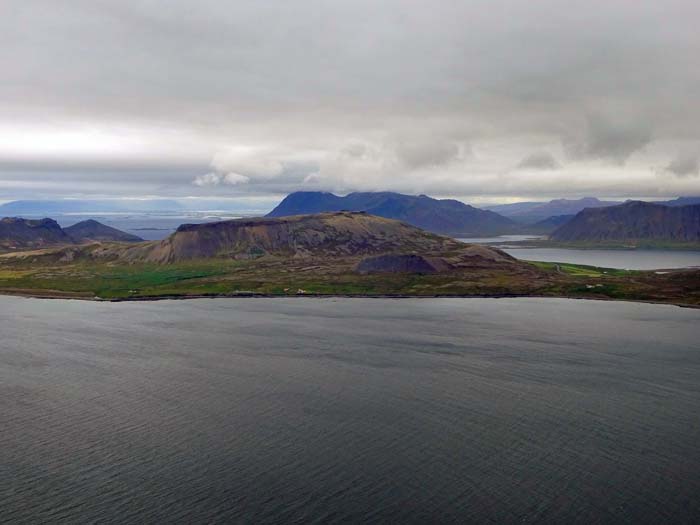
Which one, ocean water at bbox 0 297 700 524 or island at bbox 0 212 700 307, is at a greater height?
island at bbox 0 212 700 307

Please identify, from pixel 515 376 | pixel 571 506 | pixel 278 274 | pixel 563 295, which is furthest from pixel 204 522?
pixel 278 274

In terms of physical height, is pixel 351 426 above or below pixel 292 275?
below

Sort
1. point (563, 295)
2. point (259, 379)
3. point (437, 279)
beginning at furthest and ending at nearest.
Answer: point (437, 279) → point (563, 295) → point (259, 379)

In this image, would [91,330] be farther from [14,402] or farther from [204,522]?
[204,522]

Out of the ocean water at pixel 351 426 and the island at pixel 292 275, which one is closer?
the ocean water at pixel 351 426

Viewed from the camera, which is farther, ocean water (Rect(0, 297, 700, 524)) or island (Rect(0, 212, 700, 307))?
island (Rect(0, 212, 700, 307))

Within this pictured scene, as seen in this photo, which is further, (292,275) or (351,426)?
(292,275)

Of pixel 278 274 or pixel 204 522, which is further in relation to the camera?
pixel 278 274

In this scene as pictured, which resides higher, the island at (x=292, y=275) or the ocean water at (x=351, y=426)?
the island at (x=292, y=275)
